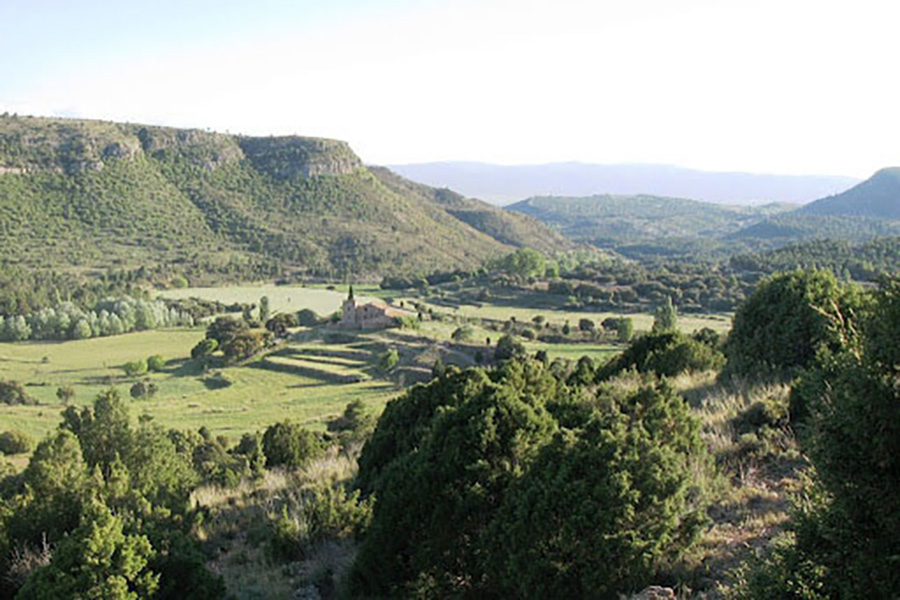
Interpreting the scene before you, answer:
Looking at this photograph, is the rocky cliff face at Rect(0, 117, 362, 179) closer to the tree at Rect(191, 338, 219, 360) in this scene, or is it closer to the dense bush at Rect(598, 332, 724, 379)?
the tree at Rect(191, 338, 219, 360)

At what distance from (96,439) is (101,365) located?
35.4 metres

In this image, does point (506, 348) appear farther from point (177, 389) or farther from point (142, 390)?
point (142, 390)

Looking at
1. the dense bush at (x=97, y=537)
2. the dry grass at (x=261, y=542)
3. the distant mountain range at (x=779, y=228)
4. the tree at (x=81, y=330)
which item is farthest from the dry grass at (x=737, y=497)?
the distant mountain range at (x=779, y=228)

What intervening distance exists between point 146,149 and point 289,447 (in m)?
118

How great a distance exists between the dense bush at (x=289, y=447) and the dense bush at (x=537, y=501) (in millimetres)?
8491

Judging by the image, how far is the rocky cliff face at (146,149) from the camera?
103 metres

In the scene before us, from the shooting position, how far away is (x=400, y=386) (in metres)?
39.0

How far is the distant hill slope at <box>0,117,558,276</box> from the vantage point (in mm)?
92688

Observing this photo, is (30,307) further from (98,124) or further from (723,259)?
(723,259)

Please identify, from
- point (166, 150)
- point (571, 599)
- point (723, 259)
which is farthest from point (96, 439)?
point (166, 150)

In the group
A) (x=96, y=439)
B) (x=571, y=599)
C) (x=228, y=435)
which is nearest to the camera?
(x=571, y=599)

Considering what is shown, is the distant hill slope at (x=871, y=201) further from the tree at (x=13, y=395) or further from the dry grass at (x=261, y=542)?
the dry grass at (x=261, y=542)

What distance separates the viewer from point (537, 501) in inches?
181

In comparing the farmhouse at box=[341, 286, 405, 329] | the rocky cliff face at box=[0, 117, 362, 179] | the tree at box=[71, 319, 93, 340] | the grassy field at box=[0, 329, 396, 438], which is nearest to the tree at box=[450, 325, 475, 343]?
the farmhouse at box=[341, 286, 405, 329]
